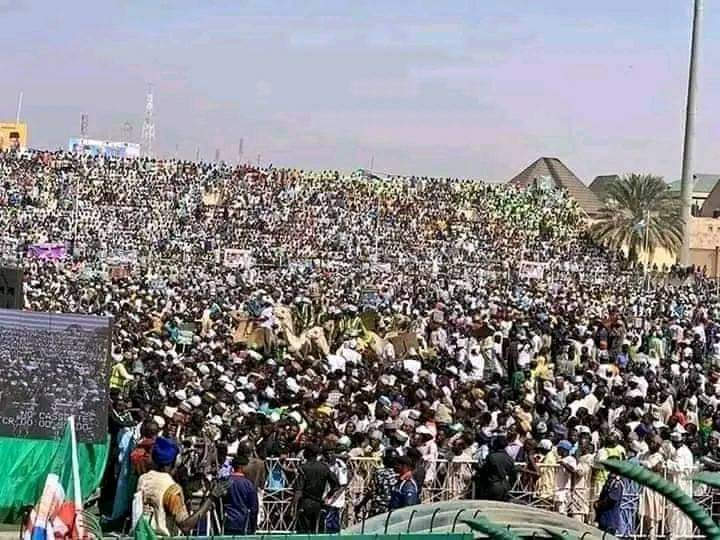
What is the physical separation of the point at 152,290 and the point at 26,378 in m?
16.2

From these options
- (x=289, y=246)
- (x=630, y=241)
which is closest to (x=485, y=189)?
(x=630, y=241)

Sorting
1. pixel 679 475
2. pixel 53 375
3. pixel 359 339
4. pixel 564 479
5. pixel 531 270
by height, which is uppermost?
pixel 531 270

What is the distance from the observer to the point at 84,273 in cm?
2820

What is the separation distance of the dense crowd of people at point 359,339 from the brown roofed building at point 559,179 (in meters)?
9.59

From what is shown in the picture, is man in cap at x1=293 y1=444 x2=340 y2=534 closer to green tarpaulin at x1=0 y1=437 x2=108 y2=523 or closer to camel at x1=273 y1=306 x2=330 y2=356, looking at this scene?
green tarpaulin at x1=0 y1=437 x2=108 y2=523

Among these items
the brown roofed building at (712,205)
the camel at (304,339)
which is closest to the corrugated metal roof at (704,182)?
the brown roofed building at (712,205)

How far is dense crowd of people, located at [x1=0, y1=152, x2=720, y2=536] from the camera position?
9.18 m

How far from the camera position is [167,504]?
312 inches

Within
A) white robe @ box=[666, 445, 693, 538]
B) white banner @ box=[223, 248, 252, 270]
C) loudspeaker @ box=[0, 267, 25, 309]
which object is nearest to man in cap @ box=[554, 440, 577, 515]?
white robe @ box=[666, 445, 693, 538]

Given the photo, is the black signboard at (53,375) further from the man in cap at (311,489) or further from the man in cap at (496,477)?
the man in cap at (496,477)

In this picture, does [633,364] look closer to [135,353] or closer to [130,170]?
[135,353]

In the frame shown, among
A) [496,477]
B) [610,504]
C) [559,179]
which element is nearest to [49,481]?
[496,477]

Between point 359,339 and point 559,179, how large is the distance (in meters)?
40.7

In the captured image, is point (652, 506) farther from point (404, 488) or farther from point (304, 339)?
point (304, 339)
